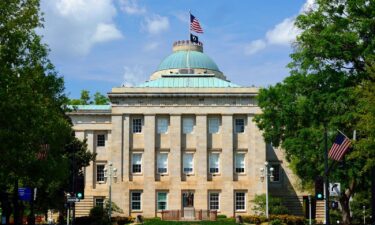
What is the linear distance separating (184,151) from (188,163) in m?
1.34

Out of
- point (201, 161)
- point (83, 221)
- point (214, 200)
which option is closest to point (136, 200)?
point (201, 161)

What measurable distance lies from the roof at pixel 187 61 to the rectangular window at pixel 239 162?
574 inches

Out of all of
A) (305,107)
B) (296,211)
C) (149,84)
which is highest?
(149,84)

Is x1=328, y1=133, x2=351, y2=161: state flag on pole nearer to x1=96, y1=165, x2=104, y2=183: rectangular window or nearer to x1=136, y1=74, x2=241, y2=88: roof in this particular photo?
x1=136, y1=74, x2=241, y2=88: roof

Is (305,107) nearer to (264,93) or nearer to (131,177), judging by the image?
(264,93)

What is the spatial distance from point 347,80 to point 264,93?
659 cm

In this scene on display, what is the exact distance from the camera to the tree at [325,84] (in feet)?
133

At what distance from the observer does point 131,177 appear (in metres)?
76.1

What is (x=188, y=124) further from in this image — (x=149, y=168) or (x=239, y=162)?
(x=239, y=162)

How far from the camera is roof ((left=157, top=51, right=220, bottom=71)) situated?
8671 centimetres

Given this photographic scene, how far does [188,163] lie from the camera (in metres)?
76.6

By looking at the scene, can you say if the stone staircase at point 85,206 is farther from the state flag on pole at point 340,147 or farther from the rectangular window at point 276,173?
the state flag on pole at point 340,147

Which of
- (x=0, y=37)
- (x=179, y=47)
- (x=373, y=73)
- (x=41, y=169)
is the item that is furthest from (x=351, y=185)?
(x=179, y=47)

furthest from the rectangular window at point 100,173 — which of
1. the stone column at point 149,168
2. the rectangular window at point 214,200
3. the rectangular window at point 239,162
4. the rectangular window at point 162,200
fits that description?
the rectangular window at point 239,162
